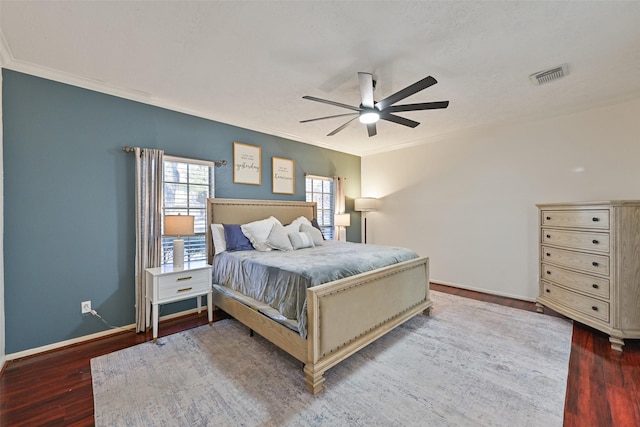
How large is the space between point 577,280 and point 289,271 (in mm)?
3079

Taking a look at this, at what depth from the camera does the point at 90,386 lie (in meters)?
1.96

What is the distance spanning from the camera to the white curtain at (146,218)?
2.86 m

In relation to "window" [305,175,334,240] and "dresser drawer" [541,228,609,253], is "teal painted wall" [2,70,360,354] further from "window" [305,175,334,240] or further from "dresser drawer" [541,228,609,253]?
"dresser drawer" [541,228,609,253]

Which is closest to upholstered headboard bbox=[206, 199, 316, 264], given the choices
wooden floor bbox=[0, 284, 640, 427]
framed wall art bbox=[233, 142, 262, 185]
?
framed wall art bbox=[233, 142, 262, 185]

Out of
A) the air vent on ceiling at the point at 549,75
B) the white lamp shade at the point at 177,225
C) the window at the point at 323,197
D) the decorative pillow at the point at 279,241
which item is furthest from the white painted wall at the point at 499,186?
the white lamp shade at the point at 177,225

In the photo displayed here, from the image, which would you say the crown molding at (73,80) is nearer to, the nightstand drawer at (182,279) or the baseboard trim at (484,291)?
the nightstand drawer at (182,279)

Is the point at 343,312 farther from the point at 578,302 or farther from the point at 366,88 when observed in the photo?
the point at 578,302

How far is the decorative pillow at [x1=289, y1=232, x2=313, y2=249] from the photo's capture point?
11.1 feet

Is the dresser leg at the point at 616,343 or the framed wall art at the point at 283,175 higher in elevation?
the framed wall art at the point at 283,175

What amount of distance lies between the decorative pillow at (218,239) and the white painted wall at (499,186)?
3316 mm

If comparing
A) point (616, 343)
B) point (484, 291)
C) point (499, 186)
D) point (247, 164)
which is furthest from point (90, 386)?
point (499, 186)

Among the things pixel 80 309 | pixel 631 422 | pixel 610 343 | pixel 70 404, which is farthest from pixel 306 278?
pixel 610 343

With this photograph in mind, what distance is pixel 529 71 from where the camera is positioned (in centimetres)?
249

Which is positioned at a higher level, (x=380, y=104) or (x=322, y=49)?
(x=322, y=49)
